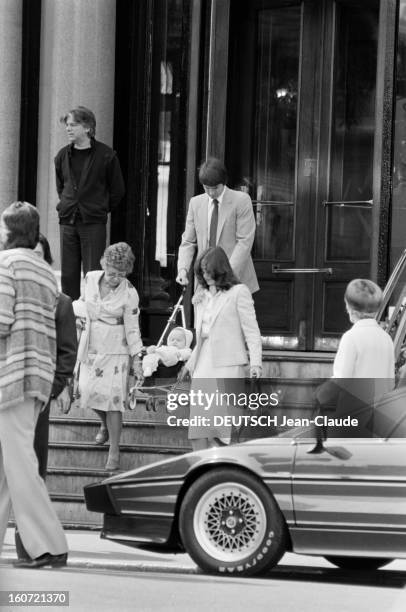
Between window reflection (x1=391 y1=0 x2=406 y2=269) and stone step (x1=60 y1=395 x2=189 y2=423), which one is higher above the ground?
window reflection (x1=391 y1=0 x2=406 y2=269)

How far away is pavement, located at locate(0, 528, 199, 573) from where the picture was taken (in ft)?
25.9

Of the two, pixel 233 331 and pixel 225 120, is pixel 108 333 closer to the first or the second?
pixel 233 331

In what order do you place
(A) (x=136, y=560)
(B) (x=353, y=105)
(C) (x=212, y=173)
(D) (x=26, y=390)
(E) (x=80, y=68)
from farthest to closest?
(B) (x=353, y=105)
(E) (x=80, y=68)
(C) (x=212, y=173)
(A) (x=136, y=560)
(D) (x=26, y=390)

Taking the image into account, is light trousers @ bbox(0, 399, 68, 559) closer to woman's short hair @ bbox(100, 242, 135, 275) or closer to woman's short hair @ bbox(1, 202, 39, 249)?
woman's short hair @ bbox(1, 202, 39, 249)

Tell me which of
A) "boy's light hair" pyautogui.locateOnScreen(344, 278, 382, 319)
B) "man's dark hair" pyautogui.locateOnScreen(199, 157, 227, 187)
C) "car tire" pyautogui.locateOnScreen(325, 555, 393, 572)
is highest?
"man's dark hair" pyautogui.locateOnScreen(199, 157, 227, 187)

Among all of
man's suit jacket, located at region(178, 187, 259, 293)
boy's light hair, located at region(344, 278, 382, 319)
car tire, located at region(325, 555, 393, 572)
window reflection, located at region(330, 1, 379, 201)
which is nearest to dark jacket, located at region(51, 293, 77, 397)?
boy's light hair, located at region(344, 278, 382, 319)

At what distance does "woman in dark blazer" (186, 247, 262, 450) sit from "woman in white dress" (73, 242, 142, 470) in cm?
101

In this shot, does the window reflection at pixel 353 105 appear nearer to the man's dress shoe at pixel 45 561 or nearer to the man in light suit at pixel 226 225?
the man in light suit at pixel 226 225

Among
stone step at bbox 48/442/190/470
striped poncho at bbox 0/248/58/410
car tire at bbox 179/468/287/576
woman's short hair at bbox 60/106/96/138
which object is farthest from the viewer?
woman's short hair at bbox 60/106/96/138

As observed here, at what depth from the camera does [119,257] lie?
32.1ft

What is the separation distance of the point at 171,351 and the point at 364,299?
2.81m

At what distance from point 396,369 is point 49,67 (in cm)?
540

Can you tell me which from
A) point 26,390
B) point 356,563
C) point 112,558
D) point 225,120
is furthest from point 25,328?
point 225,120

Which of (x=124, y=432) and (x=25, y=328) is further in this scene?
(x=124, y=432)
